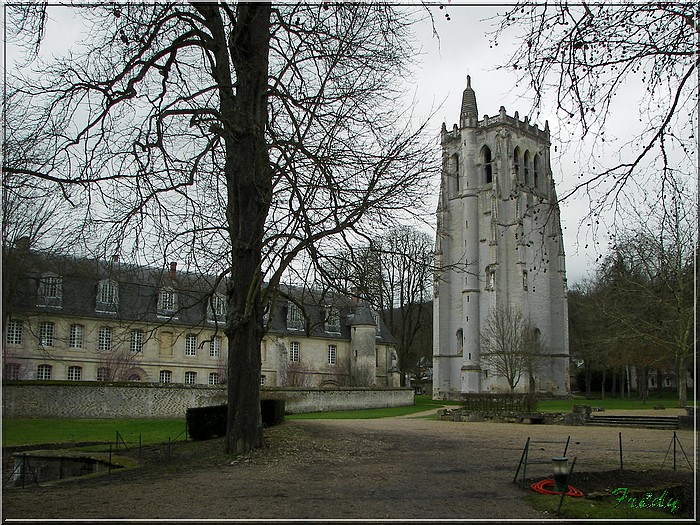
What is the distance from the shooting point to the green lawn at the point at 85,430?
65.4 feet

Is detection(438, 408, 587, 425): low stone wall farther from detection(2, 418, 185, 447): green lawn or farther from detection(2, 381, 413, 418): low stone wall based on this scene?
detection(2, 418, 185, 447): green lawn

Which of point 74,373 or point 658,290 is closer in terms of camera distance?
point 658,290

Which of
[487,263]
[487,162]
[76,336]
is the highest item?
[487,162]

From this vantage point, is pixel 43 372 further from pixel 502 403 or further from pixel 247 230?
pixel 247 230

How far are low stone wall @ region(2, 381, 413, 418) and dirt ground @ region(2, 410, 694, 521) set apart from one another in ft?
47.4

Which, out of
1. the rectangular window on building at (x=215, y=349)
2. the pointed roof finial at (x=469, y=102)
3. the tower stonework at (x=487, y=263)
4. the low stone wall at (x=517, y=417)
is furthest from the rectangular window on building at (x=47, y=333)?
Answer: the pointed roof finial at (x=469, y=102)

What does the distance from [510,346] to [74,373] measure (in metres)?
28.7

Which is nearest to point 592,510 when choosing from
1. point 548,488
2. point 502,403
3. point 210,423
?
point 548,488

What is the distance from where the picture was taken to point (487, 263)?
181 ft

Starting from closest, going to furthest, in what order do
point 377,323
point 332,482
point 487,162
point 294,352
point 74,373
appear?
point 332,482 < point 74,373 < point 294,352 < point 377,323 < point 487,162

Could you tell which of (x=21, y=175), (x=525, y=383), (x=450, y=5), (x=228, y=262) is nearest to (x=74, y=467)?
(x=228, y=262)

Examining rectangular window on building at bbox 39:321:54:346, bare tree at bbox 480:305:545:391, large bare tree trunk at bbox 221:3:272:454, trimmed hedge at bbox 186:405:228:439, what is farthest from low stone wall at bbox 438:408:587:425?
rectangular window on building at bbox 39:321:54:346

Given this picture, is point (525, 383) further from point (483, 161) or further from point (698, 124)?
point (698, 124)

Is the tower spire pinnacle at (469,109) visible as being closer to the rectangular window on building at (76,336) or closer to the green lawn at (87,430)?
the rectangular window on building at (76,336)
